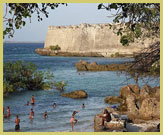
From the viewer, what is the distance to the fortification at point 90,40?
68.7 metres

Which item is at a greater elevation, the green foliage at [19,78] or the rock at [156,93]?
the green foliage at [19,78]

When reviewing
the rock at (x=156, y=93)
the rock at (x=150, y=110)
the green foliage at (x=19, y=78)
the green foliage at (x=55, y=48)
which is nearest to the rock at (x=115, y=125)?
the rock at (x=150, y=110)

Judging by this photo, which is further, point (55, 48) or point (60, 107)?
point (55, 48)

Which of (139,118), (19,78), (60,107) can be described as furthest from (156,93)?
(19,78)

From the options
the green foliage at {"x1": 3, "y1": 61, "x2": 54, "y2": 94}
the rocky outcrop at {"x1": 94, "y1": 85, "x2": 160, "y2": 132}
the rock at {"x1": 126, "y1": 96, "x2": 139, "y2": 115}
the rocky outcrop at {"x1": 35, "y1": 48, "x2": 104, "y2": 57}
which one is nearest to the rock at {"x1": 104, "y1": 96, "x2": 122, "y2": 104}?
the rocky outcrop at {"x1": 94, "y1": 85, "x2": 160, "y2": 132}

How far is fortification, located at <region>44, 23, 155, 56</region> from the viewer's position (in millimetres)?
68656

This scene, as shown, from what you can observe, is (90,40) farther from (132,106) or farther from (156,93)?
(132,106)

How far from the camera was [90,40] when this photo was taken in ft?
234

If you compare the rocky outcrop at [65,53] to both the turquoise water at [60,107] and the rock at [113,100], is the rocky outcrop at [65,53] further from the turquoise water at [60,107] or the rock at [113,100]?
the rock at [113,100]

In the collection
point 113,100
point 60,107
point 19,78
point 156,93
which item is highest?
point 19,78

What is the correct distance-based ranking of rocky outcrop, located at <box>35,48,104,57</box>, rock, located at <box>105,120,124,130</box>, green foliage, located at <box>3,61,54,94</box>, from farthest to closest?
rocky outcrop, located at <box>35,48,104,57</box>
green foliage, located at <box>3,61,54,94</box>
rock, located at <box>105,120,124,130</box>

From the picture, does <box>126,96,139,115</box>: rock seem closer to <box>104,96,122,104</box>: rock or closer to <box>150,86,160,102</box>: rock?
<box>150,86,160,102</box>: rock

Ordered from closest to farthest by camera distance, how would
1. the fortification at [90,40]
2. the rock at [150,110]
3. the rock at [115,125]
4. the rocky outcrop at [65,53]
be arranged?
the rock at [115,125]
the rock at [150,110]
the fortification at [90,40]
the rocky outcrop at [65,53]

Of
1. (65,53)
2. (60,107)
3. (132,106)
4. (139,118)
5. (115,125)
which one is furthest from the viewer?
(65,53)
